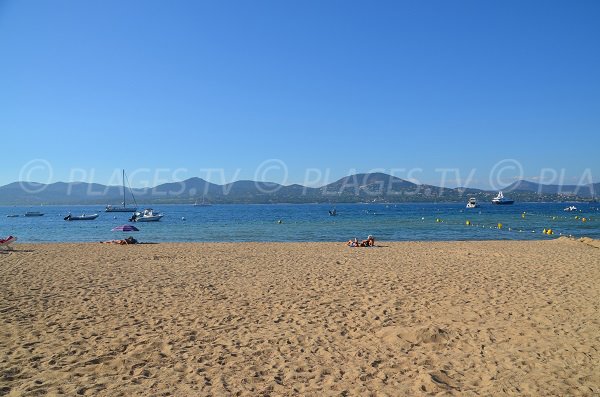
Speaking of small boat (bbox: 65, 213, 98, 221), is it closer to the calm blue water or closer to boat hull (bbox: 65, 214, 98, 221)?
boat hull (bbox: 65, 214, 98, 221)

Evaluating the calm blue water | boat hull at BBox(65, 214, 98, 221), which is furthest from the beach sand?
boat hull at BBox(65, 214, 98, 221)

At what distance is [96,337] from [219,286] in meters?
3.91

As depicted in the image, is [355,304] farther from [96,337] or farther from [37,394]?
[37,394]

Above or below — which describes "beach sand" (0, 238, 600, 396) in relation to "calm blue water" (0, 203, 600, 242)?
above

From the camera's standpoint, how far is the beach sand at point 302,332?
4703 mm

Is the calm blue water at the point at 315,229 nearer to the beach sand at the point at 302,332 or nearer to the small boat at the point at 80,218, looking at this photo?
the small boat at the point at 80,218

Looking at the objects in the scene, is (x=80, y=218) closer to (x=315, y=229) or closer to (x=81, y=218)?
(x=81, y=218)

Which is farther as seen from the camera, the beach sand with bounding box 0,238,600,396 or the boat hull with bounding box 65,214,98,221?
the boat hull with bounding box 65,214,98,221

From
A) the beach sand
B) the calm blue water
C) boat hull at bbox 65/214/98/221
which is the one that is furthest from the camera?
boat hull at bbox 65/214/98/221

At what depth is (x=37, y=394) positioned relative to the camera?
14.3 feet

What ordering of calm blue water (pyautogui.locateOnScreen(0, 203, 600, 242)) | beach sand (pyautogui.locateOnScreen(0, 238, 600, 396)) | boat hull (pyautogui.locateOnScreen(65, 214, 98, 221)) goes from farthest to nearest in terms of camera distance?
boat hull (pyautogui.locateOnScreen(65, 214, 98, 221)) < calm blue water (pyautogui.locateOnScreen(0, 203, 600, 242)) < beach sand (pyautogui.locateOnScreen(0, 238, 600, 396))

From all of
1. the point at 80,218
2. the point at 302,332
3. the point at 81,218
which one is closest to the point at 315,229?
the point at 302,332

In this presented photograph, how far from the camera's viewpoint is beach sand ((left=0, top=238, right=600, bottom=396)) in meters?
4.70

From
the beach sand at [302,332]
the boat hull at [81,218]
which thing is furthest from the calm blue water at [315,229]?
the beach sand at [302,332]
